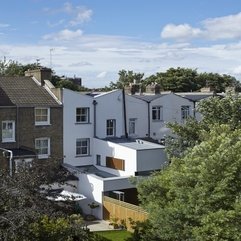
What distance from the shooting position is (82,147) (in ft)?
153

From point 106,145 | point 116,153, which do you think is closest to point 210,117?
point 116,153

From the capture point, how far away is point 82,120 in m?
46.4

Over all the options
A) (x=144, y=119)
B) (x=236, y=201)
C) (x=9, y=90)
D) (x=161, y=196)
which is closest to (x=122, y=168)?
(x=144, y=119)

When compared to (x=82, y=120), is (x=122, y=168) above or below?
below

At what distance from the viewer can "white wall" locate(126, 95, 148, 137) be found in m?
49.1

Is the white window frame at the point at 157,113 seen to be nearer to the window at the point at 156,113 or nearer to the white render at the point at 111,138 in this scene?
the window at the point at 156,113

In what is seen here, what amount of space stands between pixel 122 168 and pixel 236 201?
73.7 ft

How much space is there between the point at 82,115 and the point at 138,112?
19.9 ft

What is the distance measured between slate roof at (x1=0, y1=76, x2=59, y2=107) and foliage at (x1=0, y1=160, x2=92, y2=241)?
16.2m

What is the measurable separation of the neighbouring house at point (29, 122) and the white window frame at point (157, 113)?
10.3 m

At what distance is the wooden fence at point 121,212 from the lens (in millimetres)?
35234

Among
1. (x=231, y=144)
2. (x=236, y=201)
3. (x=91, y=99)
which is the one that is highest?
(x=91, y=99)

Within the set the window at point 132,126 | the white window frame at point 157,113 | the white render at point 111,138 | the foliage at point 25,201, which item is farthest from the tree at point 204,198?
the white window frame at point 157,113

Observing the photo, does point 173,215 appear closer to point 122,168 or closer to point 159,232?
point 159,232
